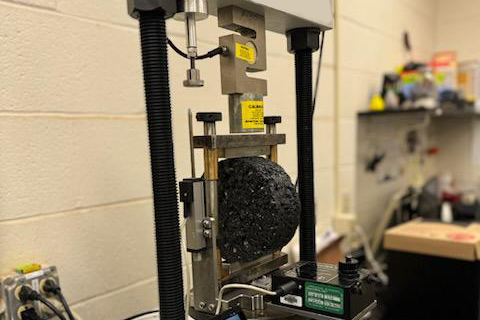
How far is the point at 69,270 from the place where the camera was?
929mm

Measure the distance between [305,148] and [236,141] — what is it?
0.72 ft

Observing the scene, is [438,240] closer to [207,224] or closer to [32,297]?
[207,224]

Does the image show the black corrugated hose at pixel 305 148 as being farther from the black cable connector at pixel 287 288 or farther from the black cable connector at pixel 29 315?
the black cable connector at pixel 29 315

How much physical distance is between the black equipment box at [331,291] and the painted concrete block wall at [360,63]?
127cm

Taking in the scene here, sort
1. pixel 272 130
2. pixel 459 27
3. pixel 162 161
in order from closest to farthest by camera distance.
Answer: pixel 162 161 < pixel 272 130 < pixel 459 27

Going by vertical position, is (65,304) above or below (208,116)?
below

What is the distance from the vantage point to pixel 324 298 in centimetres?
59

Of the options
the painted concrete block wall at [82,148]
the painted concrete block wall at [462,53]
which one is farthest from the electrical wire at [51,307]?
the painted concrete block wall at [462,53]

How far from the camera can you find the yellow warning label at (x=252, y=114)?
69 centimetres

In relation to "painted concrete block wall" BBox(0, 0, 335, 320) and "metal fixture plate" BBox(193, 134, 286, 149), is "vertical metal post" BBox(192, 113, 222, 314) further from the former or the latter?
"painted concrete block wall" BBox(0, 0, 335, 320)

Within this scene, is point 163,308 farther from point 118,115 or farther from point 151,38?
point 118,115

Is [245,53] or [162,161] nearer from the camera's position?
[162,161]

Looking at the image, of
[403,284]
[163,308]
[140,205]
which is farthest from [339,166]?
[163,308]

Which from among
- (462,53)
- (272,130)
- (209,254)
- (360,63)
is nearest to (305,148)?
(272,130)
